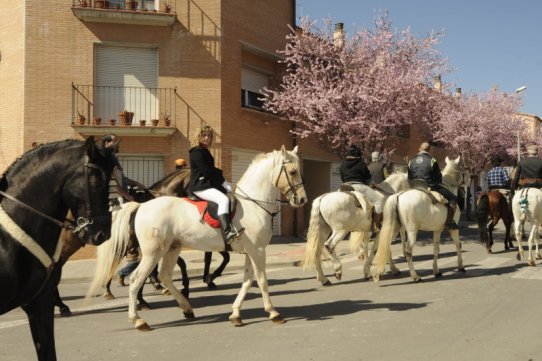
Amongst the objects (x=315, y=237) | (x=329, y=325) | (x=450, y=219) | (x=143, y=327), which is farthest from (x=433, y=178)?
(x=143, y=327)

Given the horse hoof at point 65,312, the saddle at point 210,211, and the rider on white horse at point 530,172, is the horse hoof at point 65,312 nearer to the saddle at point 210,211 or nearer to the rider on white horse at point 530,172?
the saddle at point 210,211

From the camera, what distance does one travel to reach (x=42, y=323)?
3430mm

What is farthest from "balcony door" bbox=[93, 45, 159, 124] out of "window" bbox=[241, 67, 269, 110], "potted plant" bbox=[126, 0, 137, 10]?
"window" bbox=[241, 67, 269, 110]

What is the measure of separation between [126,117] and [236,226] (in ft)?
32.6

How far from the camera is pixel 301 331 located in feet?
19.2

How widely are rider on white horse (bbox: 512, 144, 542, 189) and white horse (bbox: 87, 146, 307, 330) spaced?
23.6ft

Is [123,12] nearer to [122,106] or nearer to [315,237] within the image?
[122,106]

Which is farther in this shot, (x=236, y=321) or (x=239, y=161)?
(x=239, y=161)

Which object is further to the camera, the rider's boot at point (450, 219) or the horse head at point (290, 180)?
the rider's boot at point (450, 219)

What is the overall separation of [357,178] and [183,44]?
8528mm

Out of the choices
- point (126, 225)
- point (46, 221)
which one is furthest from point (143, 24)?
point (46, 221)

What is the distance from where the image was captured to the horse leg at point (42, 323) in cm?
339

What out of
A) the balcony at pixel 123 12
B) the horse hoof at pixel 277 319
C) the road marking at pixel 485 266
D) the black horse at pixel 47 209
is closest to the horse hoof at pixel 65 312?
the horse hoof at pixel 277 319

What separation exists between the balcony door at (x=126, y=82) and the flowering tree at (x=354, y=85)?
4.08 meters
